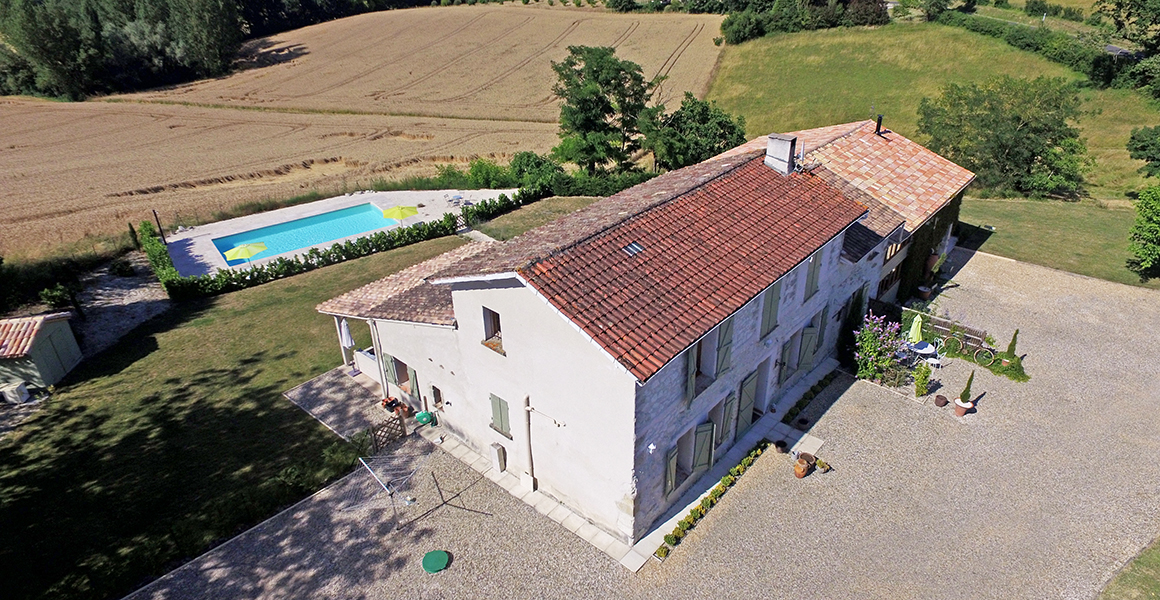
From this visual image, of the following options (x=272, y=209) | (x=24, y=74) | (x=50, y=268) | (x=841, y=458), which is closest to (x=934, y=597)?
(x=841, y=458)

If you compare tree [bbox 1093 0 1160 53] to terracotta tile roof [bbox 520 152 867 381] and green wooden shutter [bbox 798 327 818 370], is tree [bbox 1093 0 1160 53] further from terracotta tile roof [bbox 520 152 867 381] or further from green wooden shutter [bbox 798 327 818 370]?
green wooden shutter [bbox 798 327 818 370]

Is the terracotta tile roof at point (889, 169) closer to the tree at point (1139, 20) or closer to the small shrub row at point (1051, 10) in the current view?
the tree at point (1139, 20)

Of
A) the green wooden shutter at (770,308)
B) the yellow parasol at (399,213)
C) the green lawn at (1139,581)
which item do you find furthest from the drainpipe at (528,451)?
the yellow parasol at (399,213)

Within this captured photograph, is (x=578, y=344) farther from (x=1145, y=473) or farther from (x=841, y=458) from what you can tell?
(x=1145, y=473)

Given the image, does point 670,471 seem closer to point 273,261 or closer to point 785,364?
point 785,364

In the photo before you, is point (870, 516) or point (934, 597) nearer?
point (934, 597)

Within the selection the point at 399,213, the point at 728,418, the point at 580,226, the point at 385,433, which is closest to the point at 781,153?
the point at 580,226
